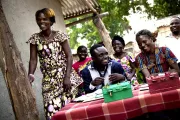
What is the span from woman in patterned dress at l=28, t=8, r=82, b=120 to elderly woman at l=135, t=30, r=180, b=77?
0.90 meters

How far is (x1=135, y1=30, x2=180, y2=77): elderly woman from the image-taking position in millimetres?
3304

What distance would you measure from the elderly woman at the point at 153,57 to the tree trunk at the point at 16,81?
142cm

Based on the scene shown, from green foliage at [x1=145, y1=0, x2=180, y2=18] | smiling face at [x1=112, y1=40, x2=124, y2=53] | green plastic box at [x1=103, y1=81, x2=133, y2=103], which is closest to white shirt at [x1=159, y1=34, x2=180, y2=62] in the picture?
smiling face at [x1=112, y1=40, x2=124, y2=53]

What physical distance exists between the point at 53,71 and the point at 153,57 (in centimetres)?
122

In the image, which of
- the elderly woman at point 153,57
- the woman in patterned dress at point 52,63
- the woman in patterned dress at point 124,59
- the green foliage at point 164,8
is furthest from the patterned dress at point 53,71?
the green foliage at point 164,8

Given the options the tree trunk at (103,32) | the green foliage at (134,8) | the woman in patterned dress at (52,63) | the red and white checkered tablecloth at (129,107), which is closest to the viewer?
the red and white checkered tablecloth at (129,107)

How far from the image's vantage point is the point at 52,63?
136 inches

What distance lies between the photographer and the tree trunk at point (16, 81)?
2.65 m

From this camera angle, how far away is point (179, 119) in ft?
9.10

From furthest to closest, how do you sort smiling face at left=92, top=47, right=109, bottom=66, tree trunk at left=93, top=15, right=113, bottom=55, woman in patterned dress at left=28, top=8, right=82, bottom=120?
tree trunk at left=93, top=15, right=113, bottom=55, woman in patterned dress at left=28, top=8, right=82, bottom=120, smiling face at left=92, top=47, right=109, bottom=66

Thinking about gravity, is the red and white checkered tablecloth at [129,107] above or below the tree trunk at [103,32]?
below

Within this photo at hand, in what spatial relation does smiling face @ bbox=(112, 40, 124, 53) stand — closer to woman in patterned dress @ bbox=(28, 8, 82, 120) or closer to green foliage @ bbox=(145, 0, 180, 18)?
woman in patterned dress @ bbox=(28, 8, 82, 120)

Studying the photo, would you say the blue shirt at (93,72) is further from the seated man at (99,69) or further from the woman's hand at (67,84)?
the woman's hand at (67,84)

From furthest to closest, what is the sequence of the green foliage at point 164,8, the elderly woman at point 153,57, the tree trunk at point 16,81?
the green foliage at point 164,8 → the elderly woman at point 153,57 → the tree trunk at point 16,81
